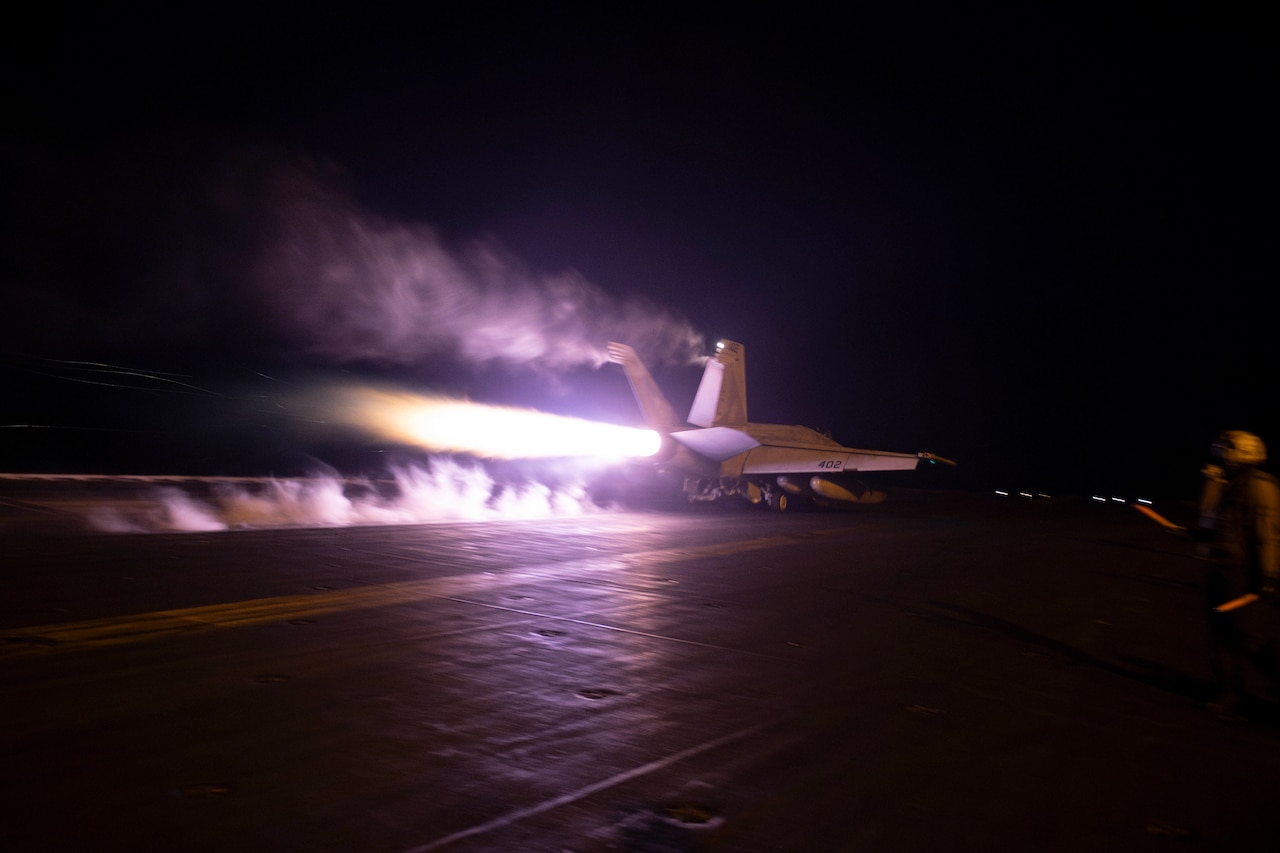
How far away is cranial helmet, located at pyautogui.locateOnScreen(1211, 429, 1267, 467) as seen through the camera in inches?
246

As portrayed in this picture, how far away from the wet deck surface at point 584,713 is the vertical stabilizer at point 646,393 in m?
13.3

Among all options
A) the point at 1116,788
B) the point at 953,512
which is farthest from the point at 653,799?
the point at 953,512

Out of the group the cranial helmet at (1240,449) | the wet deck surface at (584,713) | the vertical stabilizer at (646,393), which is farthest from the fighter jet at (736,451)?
the cranial helmet at (1240,449)

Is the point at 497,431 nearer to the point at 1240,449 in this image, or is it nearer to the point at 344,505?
the point at 344,505

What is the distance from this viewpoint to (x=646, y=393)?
968 inches

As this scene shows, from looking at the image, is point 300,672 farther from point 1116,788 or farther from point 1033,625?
point 1033,625

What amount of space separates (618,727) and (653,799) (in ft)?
3.66

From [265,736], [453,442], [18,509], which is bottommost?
[265,736]

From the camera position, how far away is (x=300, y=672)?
594cm

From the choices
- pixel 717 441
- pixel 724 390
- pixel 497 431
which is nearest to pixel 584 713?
pixel 497 431

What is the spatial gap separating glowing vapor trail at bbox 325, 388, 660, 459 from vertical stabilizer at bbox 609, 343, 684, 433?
0.47 meters

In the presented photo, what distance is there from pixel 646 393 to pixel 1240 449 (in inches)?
742

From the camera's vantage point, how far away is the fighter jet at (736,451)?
24.7 m

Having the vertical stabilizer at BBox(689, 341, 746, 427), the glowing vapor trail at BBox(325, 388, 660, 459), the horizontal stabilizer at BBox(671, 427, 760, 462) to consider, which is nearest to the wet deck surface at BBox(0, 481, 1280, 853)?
the glowing vapor trail at BBox(325, 388, 660, 459)
